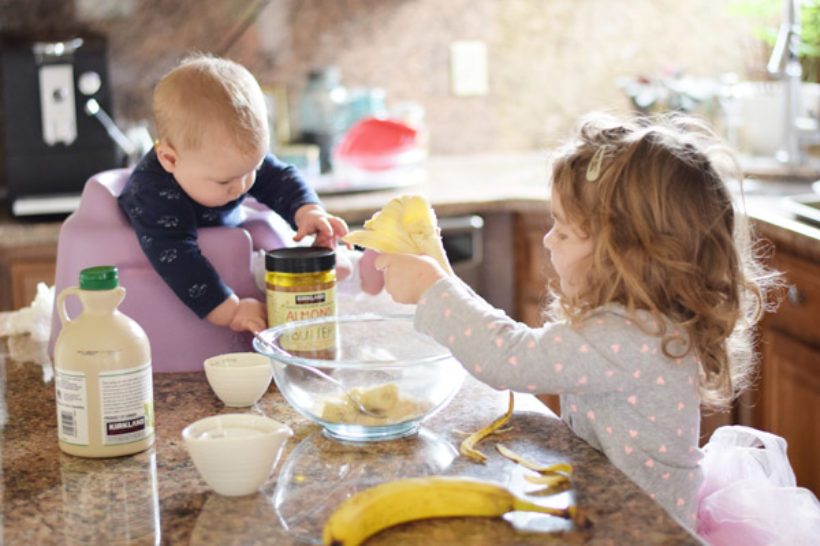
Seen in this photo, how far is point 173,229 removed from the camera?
1410 mm

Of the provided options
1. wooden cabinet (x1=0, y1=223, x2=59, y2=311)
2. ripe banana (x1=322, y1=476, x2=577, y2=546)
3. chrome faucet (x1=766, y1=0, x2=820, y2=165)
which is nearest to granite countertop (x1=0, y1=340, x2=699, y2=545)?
ripe banana (x1=322, y1=476, x2=577, y2=546)

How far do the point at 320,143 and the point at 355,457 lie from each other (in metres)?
2.17

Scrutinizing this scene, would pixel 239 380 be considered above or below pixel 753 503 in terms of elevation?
above

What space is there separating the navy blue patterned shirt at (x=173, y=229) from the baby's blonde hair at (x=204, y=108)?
0.07m

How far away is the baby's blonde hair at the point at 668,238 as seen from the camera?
1.17 meters

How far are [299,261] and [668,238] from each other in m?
0.46

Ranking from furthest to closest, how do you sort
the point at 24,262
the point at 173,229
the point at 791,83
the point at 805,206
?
the point at 791,83
the point at 24,262
the point at 805,206
the point at 173,229

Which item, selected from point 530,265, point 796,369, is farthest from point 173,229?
point 530,265

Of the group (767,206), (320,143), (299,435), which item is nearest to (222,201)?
(299,435)

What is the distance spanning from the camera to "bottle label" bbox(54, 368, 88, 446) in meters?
1.08

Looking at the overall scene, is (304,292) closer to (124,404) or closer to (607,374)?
(124,404)

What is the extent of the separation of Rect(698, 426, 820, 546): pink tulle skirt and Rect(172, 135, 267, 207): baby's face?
73 cm

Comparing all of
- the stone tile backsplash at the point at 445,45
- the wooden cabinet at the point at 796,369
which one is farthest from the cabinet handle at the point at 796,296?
the stone tile backsplash at the point at 445,45

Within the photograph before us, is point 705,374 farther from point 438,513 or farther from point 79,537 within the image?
point 79,537
